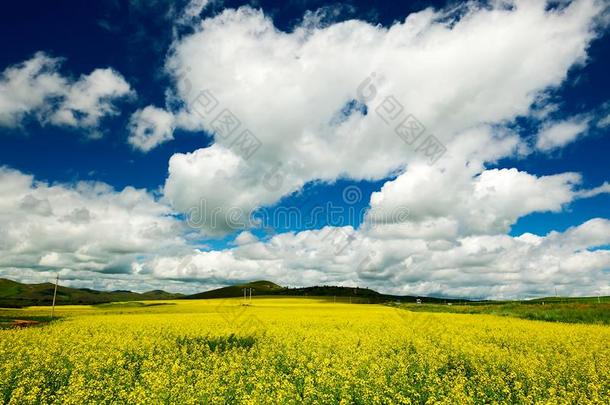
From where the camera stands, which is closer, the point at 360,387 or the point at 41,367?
the point at 360,387

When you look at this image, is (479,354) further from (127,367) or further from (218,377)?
(127,367)

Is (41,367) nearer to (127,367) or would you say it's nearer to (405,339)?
(127,367)

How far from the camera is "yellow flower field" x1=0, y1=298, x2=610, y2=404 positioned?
10562 millimetres

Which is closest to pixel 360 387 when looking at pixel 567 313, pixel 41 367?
pixel 41 367

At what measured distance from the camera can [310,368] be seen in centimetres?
1424

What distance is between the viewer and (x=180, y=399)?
9914mm

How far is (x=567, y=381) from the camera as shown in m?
12.9

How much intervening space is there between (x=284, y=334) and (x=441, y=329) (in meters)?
10.9

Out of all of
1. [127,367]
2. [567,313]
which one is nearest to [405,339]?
[127,367]

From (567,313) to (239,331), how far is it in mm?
34996

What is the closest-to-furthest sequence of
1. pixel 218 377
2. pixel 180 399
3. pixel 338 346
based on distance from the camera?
1. pixel 180 399
2. pixel 218 377
3. pixel 338 346

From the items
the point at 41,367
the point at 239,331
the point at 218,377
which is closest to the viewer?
the point at 218,377

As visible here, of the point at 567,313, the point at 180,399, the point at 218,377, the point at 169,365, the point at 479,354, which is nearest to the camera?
the point at 180,399

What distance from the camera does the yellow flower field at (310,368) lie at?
34.7ft
